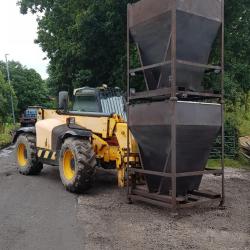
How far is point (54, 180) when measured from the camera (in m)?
11.2

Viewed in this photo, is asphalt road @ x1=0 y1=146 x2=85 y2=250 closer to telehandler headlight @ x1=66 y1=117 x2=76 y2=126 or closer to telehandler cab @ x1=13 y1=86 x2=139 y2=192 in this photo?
telehandler cab @ x1=13 y1=86 x2=139 y2=192

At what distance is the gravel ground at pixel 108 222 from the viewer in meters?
5.87

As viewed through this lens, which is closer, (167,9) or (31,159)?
(167,9)

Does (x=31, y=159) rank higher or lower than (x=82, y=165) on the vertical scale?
lower

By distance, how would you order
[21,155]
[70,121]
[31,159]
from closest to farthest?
[70,121] < [31,159] < [21,155]

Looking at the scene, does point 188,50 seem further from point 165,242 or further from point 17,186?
point 17,186

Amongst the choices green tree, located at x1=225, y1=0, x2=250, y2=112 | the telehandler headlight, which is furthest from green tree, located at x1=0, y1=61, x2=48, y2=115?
the telehandler headlight

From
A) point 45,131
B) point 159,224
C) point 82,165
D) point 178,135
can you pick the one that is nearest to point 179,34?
point 178,135

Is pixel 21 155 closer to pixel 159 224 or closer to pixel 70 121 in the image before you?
pixel 70 121

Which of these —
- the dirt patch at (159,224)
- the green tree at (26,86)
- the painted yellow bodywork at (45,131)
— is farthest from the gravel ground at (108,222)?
the green tree at (26,86)

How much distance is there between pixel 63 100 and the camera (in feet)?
34.9

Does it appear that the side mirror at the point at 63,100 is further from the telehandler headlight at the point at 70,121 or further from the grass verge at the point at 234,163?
the grass verge at the point at 234,163

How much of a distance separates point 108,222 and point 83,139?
2799 mm

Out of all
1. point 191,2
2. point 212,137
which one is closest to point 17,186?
point 212,137
